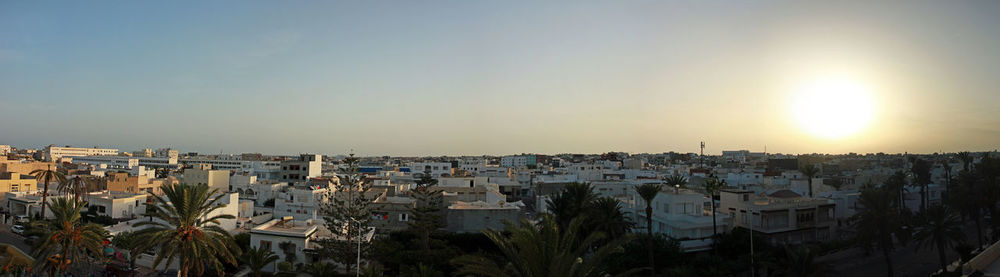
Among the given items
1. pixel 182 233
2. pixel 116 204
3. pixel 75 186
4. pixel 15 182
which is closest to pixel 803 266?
pixel 182 233

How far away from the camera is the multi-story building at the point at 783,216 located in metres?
29.0

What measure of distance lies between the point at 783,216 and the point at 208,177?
50766 mm

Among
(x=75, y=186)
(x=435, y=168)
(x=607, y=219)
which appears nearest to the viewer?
(x=607, y=219)

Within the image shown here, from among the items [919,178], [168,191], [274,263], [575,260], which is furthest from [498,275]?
[919,178]

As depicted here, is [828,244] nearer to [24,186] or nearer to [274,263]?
[274,263]

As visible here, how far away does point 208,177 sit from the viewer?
1986 inches

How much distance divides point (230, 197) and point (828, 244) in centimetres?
3569

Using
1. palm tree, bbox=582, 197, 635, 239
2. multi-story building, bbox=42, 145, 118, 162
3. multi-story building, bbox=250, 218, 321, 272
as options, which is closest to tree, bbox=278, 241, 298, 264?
multi-story building, bbox=250, 218, 321, 272

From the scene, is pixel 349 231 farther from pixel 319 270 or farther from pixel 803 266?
pixel 803 266

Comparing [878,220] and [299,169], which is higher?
[299,169]

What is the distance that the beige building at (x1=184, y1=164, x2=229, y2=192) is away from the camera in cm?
5050

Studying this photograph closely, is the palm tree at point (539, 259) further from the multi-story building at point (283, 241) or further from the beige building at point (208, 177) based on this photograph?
the beige building at point (208, 177)

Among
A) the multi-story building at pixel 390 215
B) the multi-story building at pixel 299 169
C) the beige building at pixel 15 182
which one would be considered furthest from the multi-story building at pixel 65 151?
the multi-story building at pixel 390 215

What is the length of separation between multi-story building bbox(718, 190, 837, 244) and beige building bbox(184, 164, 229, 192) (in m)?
46.3
